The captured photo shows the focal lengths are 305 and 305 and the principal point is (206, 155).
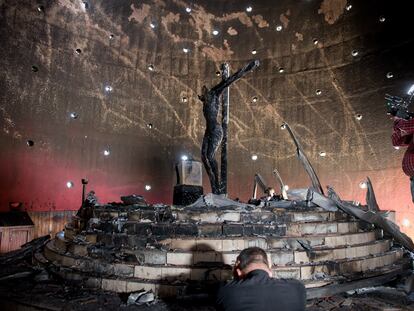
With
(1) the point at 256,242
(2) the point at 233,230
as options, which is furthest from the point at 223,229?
(1) the point at 256,242

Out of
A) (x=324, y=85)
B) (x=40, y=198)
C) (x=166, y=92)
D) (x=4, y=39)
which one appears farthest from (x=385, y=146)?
(x=4, y=39)

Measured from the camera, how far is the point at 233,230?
16.3ft

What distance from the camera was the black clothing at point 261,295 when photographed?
1.95 metres

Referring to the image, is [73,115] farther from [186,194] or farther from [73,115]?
[186,194]

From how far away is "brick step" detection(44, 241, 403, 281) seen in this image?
438 centimetres

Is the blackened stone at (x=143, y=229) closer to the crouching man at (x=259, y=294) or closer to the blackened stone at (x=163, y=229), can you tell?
the blackened stone at (x=163, y=229)

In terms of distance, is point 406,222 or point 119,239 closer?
point 119,239

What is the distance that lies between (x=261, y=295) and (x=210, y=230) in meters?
3.03

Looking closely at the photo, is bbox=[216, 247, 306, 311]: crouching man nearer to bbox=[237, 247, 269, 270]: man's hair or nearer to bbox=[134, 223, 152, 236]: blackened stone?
bbox=[237, 247, 269, 270]: man's hair

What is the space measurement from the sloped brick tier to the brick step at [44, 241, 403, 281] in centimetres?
1

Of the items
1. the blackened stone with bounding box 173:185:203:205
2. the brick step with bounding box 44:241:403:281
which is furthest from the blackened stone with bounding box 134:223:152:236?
the blackened stone with bounding box 173:185:203:205

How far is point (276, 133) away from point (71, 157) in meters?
7.52

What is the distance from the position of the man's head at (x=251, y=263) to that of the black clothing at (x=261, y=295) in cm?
7

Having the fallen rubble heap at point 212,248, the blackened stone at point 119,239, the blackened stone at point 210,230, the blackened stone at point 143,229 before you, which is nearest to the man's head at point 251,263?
the fallen rubble heap at point 212,248
